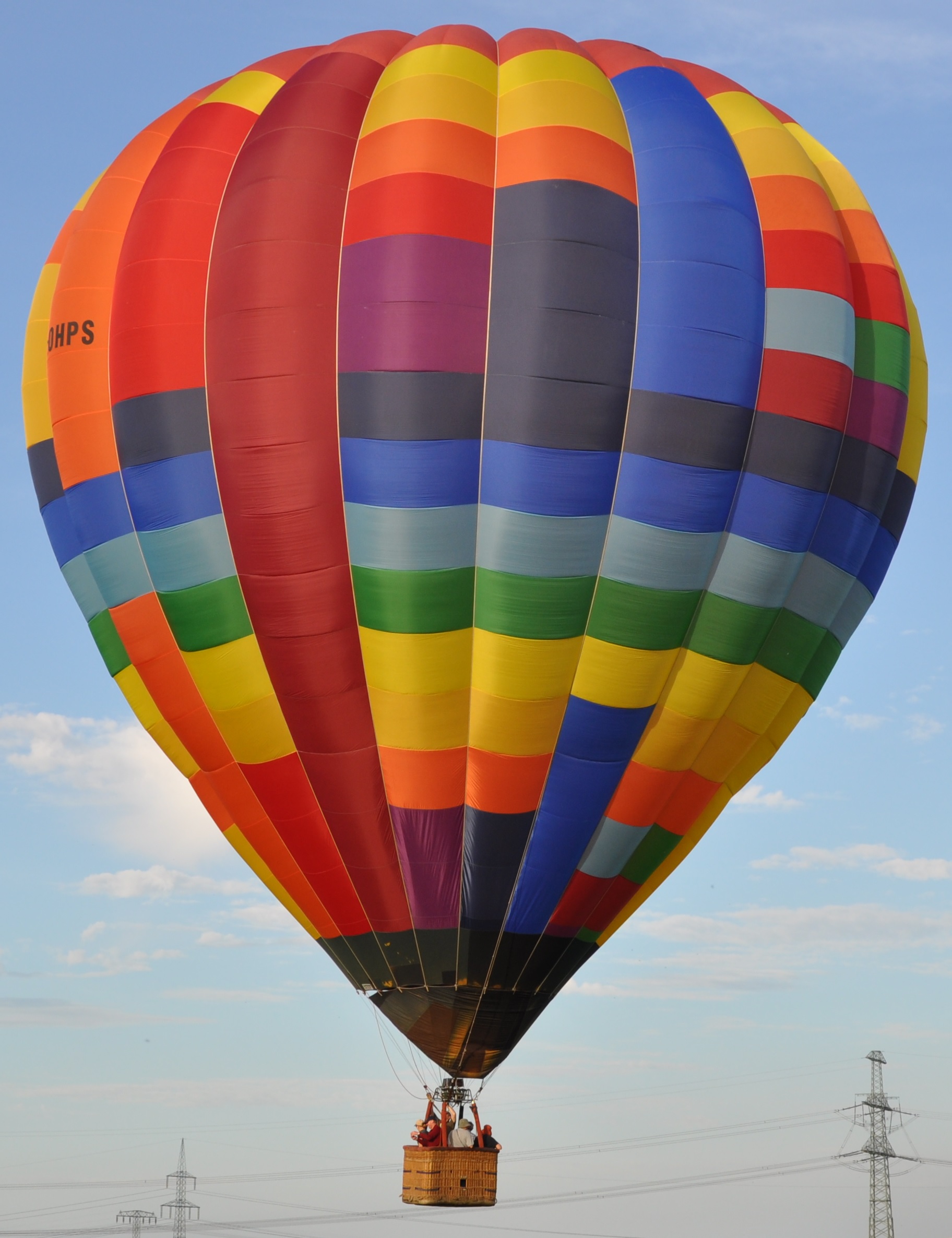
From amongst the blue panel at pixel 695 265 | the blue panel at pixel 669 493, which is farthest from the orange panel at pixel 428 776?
the blue panel at pixel 695 265

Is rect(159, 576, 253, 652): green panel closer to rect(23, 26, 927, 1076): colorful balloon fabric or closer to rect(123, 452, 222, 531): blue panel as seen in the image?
rect(23, 26, 927, 1076): colorful balloon fabric

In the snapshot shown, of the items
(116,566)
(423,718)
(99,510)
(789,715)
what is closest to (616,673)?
(423,718)

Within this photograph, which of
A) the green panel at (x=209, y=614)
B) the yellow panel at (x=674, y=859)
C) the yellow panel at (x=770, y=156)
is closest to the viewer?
the green panel at (x=209, y=614)

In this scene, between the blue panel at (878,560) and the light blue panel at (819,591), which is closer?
the light blue panel at (819,591)

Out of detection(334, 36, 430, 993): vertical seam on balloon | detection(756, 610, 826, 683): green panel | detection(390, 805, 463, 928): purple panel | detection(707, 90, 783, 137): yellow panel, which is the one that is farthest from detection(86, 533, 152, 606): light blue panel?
detection(707, 90, 783, 137): yellow panel

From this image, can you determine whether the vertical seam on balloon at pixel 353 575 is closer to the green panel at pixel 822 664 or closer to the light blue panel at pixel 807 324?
the light blue panel at pixel 807 324

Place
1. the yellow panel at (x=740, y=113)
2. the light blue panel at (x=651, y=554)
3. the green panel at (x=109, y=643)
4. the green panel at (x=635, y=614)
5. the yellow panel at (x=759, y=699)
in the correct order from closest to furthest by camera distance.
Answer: the light blue panel at (x=651, y=554) → the green panel at (x=635, y=614) → the yellow panel at (x=759, y=699) → the yellow panel at (x=740, y=113) → the green panel at (x=109, y=643)

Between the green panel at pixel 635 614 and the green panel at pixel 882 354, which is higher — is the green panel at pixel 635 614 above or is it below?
below
